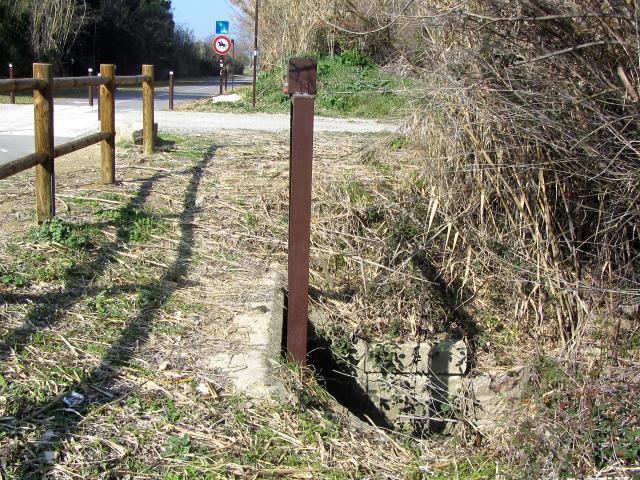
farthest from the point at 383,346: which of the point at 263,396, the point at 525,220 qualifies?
the point at 263,396

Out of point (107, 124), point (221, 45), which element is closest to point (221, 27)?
point (221, 45)

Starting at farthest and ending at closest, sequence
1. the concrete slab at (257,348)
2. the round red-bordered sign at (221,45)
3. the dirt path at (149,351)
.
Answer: the round red-bordered sign at (221,45), the concrete slab at (257,348), the dirt path at (149,351)

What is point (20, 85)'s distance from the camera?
5.95 m

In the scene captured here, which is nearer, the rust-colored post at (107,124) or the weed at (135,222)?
the weed at (135,222)

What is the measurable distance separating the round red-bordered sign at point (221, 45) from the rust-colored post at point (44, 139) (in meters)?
16.5

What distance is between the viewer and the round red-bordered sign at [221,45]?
22484 millimetres

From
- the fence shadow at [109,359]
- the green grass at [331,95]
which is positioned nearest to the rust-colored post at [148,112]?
the fence shadow at [109,359]

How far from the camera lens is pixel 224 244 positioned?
267 inches

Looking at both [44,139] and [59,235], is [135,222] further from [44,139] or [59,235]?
[44,139]

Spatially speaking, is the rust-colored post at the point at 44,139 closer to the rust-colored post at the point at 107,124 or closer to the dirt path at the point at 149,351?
the dirt path at the point at 149,351

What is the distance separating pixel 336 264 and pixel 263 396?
2.82m

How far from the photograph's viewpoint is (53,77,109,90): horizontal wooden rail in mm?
6870

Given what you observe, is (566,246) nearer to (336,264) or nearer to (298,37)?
(336,264)

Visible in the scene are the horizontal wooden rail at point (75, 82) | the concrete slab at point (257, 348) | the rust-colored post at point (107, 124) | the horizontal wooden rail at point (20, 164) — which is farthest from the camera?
the rust-colored post at point (107, 124)
